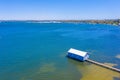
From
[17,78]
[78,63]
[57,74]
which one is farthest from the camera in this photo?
[78,63]

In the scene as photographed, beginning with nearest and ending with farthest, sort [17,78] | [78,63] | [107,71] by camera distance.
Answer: [17,78] → [107,71] → [78,63]

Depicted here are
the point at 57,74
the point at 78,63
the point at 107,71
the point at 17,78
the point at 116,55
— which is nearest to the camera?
the point at 17,78

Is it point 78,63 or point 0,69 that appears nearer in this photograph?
point 0,69

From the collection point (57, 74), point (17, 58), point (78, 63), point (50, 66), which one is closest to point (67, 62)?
point (78, 63)

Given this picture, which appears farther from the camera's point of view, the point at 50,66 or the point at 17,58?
the point at 17,58

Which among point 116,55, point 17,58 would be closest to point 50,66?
point 17,58

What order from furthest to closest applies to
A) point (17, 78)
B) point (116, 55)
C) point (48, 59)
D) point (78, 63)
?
1. point (116, 55)
2. point (48, 59)
3. point (78, 63)
4. point (17, 78)

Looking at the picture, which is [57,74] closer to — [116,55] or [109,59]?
[109,59]

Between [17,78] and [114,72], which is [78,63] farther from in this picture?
[17,78]
